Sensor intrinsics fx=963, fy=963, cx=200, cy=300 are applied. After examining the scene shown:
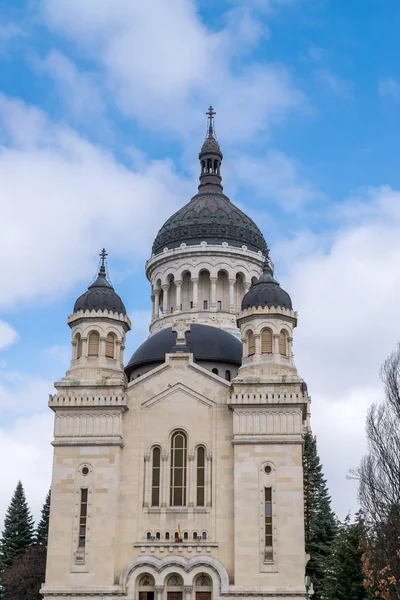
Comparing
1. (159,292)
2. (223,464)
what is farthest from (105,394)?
(159,292)

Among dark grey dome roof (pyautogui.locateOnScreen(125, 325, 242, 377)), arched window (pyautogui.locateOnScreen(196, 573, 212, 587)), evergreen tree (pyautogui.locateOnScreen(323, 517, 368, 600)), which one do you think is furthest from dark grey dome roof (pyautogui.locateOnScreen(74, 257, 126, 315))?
evergreen tree (pyautogui.locateOnScreen(323, 517, 368, 600))

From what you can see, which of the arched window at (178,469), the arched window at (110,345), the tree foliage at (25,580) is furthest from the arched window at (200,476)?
the tree foliage at (25,580)

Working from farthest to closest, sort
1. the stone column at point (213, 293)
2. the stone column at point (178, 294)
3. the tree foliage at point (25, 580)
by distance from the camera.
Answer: the stone column at point (178, 294)
the stone column at point (213, 293)
the tree foliage at point (25, 580)

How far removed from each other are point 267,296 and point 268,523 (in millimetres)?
10076

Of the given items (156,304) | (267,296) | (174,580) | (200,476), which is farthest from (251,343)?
(156,304)

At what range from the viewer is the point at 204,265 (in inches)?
2192

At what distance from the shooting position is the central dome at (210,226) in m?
56.9

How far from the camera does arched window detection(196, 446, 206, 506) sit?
40.7 m

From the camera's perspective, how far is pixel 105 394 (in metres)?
41.8

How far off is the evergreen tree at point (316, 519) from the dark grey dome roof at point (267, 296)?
12.3 metres

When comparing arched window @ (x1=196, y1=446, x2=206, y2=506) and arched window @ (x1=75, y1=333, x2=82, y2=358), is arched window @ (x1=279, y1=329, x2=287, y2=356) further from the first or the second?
arched window @ (x1=75, y1=333, x2=82, y2=358)

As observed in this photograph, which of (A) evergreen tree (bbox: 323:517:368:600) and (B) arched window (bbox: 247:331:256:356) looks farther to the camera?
(B) arched window (bbox: 247:331:256:356)

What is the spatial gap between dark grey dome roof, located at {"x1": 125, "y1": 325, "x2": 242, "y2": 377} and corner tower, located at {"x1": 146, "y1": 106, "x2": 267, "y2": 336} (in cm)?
443

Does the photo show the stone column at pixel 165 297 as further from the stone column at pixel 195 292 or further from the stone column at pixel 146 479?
the stone column at pixel 146 479
